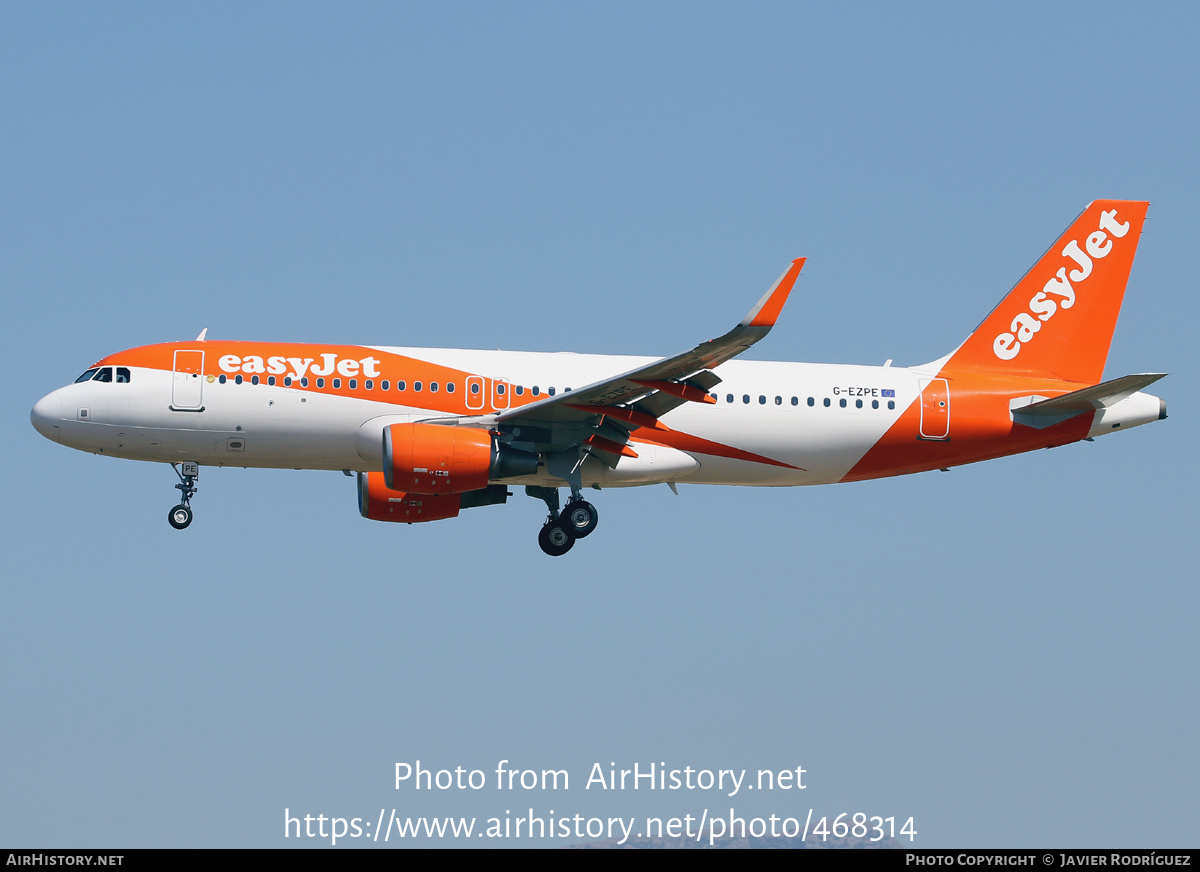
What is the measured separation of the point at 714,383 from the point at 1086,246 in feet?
43.2

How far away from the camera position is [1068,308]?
38312mm

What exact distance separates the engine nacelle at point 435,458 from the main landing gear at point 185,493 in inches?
193

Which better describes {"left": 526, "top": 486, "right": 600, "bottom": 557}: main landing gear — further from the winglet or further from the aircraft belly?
the winglet

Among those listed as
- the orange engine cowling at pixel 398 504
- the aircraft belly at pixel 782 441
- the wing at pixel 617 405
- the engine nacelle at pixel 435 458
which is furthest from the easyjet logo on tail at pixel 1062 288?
the orange engine cowling at pixel 398 504

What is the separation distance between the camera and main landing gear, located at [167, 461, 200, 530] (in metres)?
33.7

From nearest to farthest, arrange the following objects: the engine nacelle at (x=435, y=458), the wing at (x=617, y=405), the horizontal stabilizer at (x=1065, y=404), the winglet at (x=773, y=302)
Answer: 1. the winglet at (x=773, y=302)
2. the wing at (x=617, y=405)
3. the engine nacelle at (x=435, y=458)
4. the horizontal stabilizer at (x=1065, y=404)

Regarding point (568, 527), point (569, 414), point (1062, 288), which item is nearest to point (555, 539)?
point (568, 527)

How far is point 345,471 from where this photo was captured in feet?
113

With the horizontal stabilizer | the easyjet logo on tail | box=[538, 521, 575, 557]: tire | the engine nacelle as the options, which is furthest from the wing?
the easyjet logo on tail

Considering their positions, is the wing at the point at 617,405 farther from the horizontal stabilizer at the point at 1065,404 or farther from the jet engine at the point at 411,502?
the horizontal stabilizer at the point at 1065,404

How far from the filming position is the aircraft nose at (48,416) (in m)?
33.2

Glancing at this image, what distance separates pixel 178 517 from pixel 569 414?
925cm

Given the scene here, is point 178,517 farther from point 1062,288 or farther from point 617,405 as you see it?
point 1062,288
